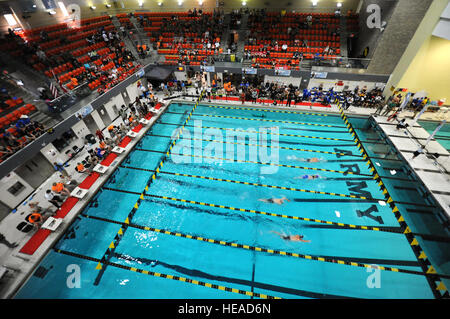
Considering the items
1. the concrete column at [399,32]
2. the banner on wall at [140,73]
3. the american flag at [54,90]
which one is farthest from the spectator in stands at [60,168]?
the concrete column at [399,32]

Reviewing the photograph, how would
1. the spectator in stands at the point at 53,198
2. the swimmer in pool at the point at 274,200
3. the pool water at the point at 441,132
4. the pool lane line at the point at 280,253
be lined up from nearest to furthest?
the pool lane line at the point at 280,253 → the spectator in stands at the point at 53,198 → the swimmer in pool at the point at 274,200 → the pool water at the point at 441,132

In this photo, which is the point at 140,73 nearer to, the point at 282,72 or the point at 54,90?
the point at 54,90

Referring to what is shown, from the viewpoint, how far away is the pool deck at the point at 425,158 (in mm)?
8266

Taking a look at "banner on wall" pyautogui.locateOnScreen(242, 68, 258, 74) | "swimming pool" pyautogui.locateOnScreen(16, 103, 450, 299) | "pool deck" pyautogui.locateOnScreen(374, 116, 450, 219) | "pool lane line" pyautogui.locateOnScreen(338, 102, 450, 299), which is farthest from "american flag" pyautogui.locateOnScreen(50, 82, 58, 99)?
"pool deck" pyautogui.locateOnScreen(374, 116, 450, 219)

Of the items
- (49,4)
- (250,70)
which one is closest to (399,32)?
(250,70)

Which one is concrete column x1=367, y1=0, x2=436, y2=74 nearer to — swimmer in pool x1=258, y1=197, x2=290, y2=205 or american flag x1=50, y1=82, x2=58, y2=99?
swimmer in pool x1=258, y1=197, x2=290, y2=205

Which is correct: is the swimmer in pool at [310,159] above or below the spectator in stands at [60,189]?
above

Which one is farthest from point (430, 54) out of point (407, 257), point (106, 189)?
point (106, 189)

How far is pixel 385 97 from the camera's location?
13.8 m

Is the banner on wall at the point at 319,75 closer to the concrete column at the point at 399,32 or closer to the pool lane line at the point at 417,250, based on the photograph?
the concrete column at the point at 399,32

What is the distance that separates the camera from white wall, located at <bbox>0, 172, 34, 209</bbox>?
8016 millimetres

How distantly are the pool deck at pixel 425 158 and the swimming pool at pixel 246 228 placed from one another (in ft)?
1.86

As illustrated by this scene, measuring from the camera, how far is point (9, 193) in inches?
324

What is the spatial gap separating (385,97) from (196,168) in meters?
14.1
